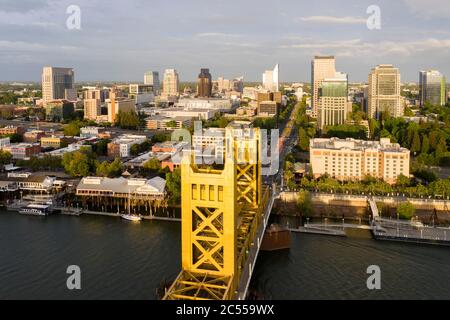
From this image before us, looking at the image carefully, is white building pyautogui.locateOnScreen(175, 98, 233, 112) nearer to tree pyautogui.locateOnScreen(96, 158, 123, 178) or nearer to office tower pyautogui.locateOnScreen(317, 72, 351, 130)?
office tower pyautogui.locateOnScreen(317, 72, 351, 130)

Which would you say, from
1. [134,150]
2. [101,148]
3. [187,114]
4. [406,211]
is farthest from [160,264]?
[187,114]

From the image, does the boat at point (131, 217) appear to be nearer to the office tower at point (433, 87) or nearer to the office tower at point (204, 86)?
the office tower at point (433, 87)

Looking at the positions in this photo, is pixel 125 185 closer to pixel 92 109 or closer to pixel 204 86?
pixel 92 109

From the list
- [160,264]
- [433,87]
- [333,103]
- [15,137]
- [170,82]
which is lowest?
[160,264]

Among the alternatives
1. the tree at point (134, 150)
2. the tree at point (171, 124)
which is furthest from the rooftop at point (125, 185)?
the tree at point (171, 124)

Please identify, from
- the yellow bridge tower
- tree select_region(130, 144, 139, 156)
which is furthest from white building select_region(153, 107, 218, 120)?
the yellow bridge tower

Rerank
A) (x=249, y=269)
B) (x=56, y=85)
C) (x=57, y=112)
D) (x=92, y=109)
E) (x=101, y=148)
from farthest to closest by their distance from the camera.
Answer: (x=56, y=85)
(x=57, y=112)
(x=92, y=109)
(x=101, y=148)
(x=249, y=269)

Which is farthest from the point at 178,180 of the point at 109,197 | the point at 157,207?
the point at 109,197

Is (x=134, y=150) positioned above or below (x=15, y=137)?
below
